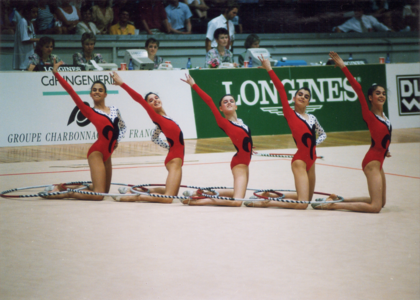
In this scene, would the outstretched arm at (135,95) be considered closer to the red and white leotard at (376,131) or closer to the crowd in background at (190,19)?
the red and white leotard at (376,131)

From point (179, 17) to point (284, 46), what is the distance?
9.08 ft

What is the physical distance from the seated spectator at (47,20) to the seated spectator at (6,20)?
536 millimetres

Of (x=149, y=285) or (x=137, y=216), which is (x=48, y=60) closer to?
(x=137, y=216)

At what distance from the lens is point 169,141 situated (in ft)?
17.2

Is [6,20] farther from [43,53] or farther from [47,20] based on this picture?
[43,53]

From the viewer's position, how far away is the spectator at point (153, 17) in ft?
38.3

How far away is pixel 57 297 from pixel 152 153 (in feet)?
19.4

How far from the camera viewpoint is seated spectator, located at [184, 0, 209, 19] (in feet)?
41.3

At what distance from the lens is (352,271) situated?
9.92 feet

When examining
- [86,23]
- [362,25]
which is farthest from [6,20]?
[362,25]

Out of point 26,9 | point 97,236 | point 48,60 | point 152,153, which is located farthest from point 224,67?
point 97,236

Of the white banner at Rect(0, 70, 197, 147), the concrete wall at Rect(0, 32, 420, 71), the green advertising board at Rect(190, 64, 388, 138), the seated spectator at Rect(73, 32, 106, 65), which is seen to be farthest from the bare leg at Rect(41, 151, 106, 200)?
the concrete wall at Rect(0, 32, 420, 71)

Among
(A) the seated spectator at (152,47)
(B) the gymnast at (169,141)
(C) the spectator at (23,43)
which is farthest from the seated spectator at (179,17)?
(B) the gymnast at (169,141)

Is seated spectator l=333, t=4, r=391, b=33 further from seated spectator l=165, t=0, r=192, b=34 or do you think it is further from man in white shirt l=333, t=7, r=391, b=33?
seated spectator l=165, t=0, r=192, b=34
